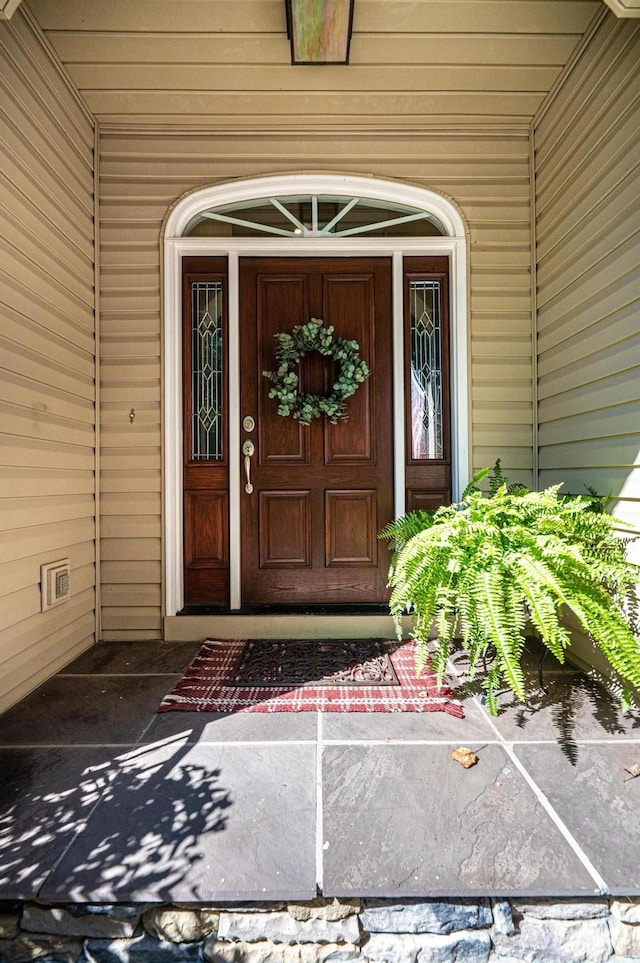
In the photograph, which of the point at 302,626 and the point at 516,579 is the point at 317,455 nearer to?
the point at 302,626

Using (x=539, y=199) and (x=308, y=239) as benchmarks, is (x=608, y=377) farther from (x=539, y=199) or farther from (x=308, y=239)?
(x=308, y=239)

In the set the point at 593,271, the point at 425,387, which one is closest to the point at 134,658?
the point at 425,387

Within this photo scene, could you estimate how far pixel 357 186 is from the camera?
2631 mm

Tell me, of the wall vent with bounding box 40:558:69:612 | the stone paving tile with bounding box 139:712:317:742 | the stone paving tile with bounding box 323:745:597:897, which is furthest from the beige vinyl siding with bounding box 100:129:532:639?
the stone paving tile with bounding box 323:745:597:897

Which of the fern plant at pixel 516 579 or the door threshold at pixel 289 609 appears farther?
the door threshold at pixel 289 609

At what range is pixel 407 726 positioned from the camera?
1.67 metres

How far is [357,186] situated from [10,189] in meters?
1.67

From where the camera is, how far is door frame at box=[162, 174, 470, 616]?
2.60 m

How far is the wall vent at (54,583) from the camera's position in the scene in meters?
2.06

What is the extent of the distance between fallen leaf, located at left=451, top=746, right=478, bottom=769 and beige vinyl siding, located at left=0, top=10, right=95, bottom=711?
5.40 ft

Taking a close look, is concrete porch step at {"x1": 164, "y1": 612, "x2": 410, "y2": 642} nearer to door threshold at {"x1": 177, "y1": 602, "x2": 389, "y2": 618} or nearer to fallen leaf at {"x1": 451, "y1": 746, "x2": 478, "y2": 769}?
door threshold at {"x1": 177, "y1": 602, "x2": 389, "y2": 618}

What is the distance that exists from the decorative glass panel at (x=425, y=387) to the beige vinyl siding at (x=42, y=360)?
1741mm

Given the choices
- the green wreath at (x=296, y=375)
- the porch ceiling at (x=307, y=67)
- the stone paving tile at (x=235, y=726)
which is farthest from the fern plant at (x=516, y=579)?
the porch ceiling at (x=307, y=67)

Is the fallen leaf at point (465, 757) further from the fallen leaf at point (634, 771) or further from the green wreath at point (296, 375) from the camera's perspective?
the green wreath at point (296, 375)
